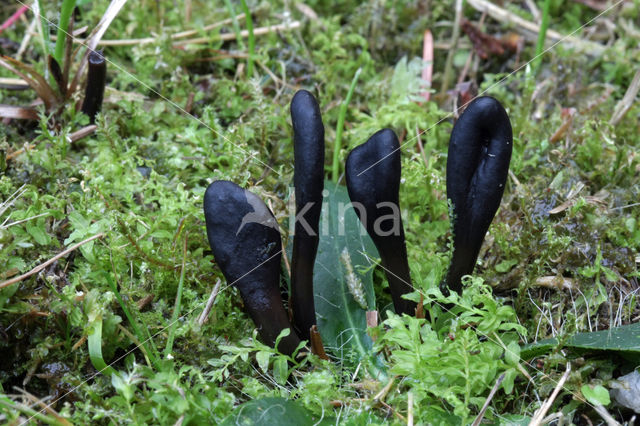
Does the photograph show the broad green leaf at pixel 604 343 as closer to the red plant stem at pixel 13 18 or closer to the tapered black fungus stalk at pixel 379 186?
the tapered black fungus stalk at pixel 379 186

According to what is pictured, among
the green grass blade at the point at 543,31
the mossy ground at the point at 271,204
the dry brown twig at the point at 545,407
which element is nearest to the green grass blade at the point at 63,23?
the mossy ground at the point at 271,204

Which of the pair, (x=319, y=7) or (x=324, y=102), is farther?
(x=319, y=7)

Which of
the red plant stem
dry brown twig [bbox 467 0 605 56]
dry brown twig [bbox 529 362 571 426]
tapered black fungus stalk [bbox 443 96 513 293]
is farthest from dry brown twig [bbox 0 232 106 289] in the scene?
dry brown twig [bbox 467 0 605 56]

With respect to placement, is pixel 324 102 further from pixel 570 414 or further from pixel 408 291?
pixel 570 414

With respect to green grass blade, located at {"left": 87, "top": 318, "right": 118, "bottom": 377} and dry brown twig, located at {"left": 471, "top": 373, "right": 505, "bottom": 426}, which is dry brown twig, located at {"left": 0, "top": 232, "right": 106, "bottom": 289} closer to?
green grass blade, located at {"left": 87, "top": 318, "right": 118, "bottom": 377}

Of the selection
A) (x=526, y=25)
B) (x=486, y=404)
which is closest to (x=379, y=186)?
(x=486, y=404)

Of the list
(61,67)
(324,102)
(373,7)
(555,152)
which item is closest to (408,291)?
(555,152)
